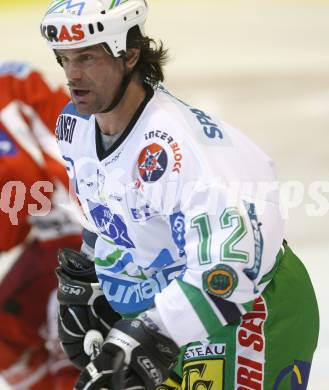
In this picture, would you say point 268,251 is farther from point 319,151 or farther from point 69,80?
point 319,151

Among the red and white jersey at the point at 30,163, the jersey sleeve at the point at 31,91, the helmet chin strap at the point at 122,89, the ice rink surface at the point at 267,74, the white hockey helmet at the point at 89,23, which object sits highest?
the white hockey helmet at the point at 89,23

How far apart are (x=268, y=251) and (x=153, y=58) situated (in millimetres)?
537

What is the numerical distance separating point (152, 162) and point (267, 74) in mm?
2868

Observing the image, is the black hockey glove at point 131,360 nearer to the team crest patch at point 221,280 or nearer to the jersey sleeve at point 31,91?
the team crest patch at point 221,280

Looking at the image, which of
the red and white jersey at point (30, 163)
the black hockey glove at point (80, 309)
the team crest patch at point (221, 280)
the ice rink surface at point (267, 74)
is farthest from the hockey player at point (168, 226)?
the ice rink surface at point (267, 74)

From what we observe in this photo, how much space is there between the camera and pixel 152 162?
2.06 meters

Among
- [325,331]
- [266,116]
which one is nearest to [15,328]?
[325,331]

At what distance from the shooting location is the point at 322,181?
3.98 metres

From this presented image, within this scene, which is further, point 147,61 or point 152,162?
point 147,61

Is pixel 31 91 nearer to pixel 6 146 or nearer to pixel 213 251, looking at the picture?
pixel 6 146

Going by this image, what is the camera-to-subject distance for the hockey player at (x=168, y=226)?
6.43ft

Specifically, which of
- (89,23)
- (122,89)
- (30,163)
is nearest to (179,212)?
(122,89)

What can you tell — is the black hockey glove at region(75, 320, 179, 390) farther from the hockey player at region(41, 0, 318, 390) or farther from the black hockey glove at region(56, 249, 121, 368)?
the black hockey glove at region(56, 249, 121, 368)

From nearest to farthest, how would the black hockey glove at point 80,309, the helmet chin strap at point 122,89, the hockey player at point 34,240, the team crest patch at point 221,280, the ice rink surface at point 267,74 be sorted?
the team crest patch at point 221,280 → the helmet chin strap at point 122,89 → the black hockey glove at point 80,309 → the hockey player at point 34,240 → the ice rink surface at point 267,74
